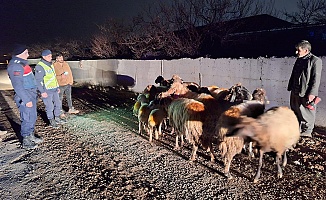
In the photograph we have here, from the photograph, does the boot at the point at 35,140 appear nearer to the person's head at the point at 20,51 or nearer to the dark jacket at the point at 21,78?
the dark jacket at the point at 21,78

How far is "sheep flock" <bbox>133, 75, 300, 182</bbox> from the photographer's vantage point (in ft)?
11.5

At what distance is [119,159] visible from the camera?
4.91 metres

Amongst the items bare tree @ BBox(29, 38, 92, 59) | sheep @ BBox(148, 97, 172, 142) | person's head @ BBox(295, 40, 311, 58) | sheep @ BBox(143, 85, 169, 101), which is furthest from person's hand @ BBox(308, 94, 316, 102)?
bare tree @ BBox(29, 38, 92, 59)

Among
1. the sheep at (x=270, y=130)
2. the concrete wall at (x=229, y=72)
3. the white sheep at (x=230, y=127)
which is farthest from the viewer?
the concrete wall at (x=229, y=72)

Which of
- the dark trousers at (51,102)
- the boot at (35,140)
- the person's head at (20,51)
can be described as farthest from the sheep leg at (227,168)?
the dark trousers at (51,102)

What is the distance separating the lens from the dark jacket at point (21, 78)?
16.3 feet

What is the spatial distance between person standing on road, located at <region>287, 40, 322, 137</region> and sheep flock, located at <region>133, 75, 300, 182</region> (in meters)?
0.70

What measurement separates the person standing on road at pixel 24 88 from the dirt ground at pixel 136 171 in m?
0.46

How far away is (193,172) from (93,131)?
3.52m

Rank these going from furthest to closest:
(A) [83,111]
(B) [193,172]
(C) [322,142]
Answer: (A) [83,111], (C) [322,142], (B) [193,172]

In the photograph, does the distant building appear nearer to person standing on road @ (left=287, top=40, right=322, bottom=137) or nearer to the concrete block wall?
the concrete block wall

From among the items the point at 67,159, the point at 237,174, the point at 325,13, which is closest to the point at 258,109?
the point at 237,174

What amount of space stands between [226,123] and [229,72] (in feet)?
16.1

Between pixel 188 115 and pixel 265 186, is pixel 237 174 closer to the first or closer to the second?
pixel 265 186
